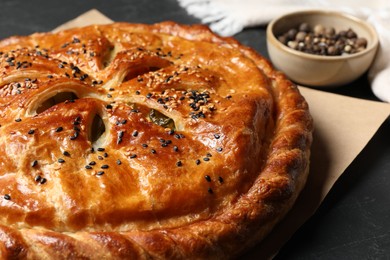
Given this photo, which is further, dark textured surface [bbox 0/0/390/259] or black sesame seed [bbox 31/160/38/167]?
dark textured surface [bbox 0/0/390/259]

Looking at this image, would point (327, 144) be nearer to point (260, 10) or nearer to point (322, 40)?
point (322, 40)

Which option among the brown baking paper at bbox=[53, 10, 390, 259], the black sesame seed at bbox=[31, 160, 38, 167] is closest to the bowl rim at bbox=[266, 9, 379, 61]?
the brown baking paper at bbox=[53, 10, 390, 259]

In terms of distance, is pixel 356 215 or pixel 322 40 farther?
pixel 322 40

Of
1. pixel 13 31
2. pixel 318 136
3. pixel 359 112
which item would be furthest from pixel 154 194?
pixel 13 31

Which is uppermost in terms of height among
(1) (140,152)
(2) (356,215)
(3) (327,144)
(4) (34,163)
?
(4) (34,163)

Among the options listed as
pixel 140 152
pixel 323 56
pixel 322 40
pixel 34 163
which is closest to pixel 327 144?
pixel 323 56

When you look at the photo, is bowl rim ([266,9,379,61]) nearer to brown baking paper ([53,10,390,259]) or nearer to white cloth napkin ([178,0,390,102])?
white cloth napkin ([178,0,390,102])
